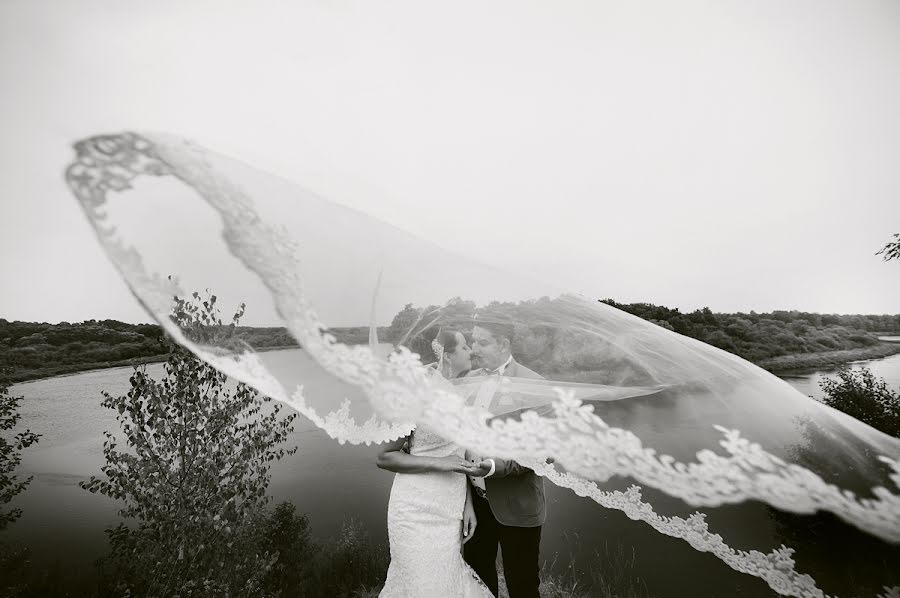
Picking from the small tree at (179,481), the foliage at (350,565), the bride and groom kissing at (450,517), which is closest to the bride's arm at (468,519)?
the bride and groom kissing at (450,517)

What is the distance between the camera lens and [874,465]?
3.57 ft

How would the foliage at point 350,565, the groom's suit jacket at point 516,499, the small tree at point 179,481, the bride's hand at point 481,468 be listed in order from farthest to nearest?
the foliage at point 350,565 < the small tree at point 179,481 < the groom's suit jacket at point 516,499 < the bride's hand at point 481,468

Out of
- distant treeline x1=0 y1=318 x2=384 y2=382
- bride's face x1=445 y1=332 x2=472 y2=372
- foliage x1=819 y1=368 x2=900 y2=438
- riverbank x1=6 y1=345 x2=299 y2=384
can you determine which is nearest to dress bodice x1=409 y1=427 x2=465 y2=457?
bride's face x1=445 y1=332 x2=472 y2=372

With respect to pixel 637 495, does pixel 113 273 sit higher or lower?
higher

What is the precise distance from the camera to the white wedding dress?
76.4 inches

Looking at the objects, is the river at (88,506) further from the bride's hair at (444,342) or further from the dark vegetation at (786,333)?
the bride's hair at (444,342)

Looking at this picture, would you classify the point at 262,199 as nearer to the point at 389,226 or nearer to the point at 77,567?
the point at 389,226

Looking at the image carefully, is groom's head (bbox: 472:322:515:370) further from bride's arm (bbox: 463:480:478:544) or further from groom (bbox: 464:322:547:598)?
bride's arm (bbox: 463:480:478:544)

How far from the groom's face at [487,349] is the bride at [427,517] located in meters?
0.52

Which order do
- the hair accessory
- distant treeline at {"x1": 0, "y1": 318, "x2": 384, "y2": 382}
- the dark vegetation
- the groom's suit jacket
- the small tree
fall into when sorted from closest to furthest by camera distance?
the hair accessory → the groom's suit jacket → the small tree → the dark vegetation → distant treeline at {"x1": 0, "y1": 318, "x2": 384, "y2": 382}

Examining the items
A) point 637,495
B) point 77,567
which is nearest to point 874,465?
point 637,495

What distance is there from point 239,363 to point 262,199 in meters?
0.68

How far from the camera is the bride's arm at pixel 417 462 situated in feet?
6.09

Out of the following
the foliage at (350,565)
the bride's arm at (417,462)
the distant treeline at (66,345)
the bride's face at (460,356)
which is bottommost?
the foliage at (350,565)
